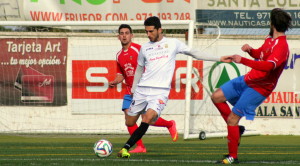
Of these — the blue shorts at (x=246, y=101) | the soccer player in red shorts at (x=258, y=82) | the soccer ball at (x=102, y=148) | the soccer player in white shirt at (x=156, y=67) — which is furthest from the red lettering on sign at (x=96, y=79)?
the blue shorts at (x=246, y=101)

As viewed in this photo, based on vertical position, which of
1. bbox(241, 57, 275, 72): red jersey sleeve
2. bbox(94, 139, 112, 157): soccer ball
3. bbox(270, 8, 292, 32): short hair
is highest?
bbox(270, 8, 292, 32): short hair

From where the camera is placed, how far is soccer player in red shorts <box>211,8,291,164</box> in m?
9.50

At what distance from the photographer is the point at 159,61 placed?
410 inches

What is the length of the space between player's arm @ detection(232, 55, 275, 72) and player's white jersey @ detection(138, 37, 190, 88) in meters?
1.38

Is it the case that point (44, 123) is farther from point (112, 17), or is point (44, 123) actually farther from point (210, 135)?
point (210, 135)

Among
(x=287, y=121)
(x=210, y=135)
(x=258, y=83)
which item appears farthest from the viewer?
(x=287, y=121)

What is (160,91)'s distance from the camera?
34.2 ft

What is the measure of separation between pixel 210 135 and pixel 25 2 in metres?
7.47

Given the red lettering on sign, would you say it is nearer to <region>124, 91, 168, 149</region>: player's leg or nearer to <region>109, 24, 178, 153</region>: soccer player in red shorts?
<region>109, 24, 178, 153</region>: soccer player in red shorts

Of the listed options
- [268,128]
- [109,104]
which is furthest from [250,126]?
[109,104]

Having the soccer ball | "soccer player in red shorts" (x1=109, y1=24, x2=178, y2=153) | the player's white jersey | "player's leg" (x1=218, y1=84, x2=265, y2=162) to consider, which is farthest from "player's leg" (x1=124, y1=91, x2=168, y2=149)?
"soccer player in red shorts" (x1=109, y1=24, x2=178, y2=153)

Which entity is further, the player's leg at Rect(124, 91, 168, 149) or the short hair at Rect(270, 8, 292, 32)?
the player's leg at Rect(124, 91, 168, 149)

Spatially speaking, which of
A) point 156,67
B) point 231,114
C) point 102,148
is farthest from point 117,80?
point 231,114

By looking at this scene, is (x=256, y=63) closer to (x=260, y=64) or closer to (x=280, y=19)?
(x=260, y=64)
